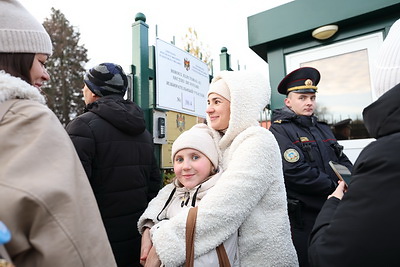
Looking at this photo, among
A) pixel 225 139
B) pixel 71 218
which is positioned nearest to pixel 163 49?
pixel 225 139

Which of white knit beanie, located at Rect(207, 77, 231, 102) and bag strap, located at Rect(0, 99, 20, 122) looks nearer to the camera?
Result: bag strap, located at Rect(0, 99, 20, 122)

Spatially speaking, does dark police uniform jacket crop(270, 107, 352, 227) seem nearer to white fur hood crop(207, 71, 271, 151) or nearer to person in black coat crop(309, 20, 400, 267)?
white fur hood crop(207, 71, 271, 151)

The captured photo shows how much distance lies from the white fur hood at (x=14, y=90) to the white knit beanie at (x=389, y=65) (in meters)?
1.16

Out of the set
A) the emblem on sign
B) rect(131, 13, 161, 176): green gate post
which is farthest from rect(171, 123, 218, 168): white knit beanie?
the emblem on sign

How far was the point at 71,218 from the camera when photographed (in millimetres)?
696

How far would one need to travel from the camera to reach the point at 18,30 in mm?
915

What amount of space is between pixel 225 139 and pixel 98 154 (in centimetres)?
→ 80

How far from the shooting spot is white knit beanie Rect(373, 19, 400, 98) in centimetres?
101

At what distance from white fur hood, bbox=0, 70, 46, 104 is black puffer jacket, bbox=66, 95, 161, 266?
88 centimetres

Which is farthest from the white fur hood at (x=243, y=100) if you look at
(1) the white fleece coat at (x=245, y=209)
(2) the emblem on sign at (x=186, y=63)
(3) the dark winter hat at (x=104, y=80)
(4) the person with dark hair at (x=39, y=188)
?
(2) the emblem on sign at (x=186, y=63)

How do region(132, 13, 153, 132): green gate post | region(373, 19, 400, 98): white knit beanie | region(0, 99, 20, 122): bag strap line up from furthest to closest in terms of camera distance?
region(132, 13, 153, 132): green gate post → region(373, 19, 400, 98): white knit beanie → region(0, 99, 20, 122): bag strap

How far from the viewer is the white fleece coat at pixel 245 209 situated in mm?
1274

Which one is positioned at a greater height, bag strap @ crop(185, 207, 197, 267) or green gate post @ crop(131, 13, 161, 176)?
green gate post @ crop(131, 13, 161, 176)

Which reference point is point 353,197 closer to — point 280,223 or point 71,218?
point 280,223
